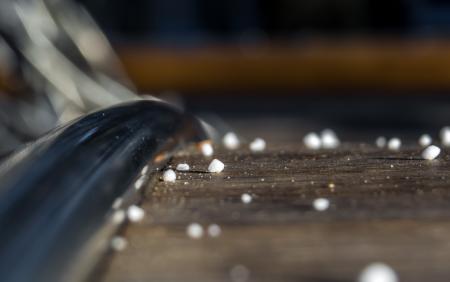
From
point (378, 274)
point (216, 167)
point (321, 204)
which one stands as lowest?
point (378, 274)

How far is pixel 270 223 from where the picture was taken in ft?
1.31

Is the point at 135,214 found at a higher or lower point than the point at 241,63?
lower

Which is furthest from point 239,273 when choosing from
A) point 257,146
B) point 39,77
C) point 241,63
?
point 241,63

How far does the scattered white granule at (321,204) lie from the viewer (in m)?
0.43

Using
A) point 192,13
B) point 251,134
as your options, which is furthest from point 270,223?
point 192,13

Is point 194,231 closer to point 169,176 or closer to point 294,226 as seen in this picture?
point 294,226

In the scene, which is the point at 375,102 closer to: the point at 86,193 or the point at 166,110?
the point at 166,110

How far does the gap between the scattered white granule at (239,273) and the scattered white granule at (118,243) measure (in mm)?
60

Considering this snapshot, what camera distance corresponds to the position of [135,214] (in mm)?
417

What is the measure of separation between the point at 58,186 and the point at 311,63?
3.14m

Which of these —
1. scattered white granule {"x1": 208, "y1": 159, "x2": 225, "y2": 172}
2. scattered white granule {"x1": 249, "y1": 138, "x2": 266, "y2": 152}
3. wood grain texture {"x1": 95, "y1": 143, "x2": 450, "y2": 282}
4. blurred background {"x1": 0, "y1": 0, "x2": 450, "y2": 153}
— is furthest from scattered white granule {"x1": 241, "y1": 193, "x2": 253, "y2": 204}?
blurred background {"x1": 0, "y1": 0, "x2": 450, "y2": 153}

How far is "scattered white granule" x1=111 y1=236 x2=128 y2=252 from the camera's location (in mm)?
369

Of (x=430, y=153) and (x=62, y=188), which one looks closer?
(x=62, y=188)

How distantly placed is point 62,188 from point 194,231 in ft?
0.22
